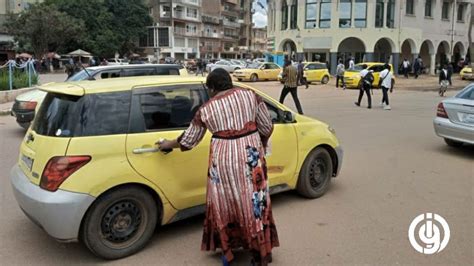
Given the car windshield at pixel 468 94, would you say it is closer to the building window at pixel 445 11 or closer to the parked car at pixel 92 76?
the parked car at pixel 92 76

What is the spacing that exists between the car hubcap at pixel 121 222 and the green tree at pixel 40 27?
48972 millimetres

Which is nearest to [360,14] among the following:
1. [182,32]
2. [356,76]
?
[356,76]

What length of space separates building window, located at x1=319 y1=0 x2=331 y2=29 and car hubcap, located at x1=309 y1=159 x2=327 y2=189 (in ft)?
133

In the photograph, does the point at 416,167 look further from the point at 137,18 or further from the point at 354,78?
the point at 137,18

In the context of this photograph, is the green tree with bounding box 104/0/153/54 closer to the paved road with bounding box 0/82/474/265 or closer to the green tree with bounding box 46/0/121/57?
the green tree with bounding box 46/0/121/57

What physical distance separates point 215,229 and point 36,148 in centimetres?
176

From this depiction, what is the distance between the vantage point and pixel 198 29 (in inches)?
3494

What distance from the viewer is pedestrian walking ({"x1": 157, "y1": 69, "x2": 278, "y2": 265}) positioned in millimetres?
3680

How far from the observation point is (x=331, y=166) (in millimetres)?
6129

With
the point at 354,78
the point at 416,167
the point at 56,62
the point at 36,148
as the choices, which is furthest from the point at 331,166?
the point at 56,62

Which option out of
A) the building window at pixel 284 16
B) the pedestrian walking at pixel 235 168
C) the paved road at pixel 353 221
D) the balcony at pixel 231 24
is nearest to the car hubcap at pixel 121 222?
the paved road at pixel 353 221

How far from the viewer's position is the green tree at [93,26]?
58781 mm

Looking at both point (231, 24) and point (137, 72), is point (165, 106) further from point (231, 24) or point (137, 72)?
point (231, 24)

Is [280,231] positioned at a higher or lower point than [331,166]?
lower
